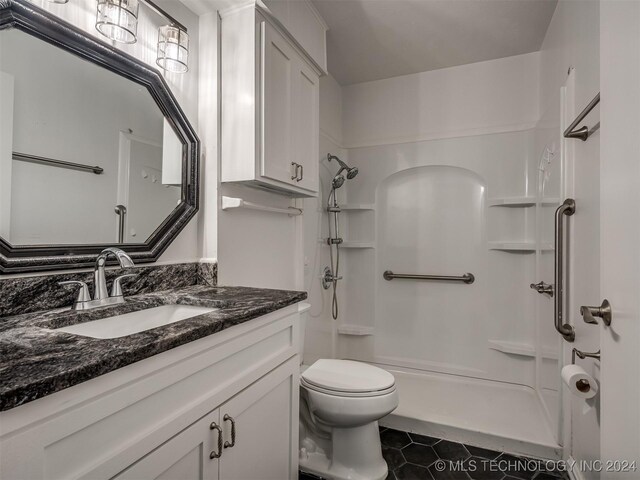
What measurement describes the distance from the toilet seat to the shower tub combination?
559 mm

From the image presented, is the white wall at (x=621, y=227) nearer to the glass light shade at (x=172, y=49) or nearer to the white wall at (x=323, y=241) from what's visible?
the glass light shade at (x=172, y=49)

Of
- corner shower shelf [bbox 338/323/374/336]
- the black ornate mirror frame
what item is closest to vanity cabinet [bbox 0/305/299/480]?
the black ornate mirror frame

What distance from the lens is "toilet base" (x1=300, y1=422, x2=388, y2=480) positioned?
5.42ft

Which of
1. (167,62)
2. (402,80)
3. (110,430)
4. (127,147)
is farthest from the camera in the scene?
(402,80)

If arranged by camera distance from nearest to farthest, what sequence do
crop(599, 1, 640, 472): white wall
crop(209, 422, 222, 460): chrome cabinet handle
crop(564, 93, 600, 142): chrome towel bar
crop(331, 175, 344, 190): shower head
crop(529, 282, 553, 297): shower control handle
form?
1. crop(599, 1, 640, 472): white wall
2. crop(209, 422, 222, 460): chrome cabinet handle
3. crop(564, 93, 600, 142): chrome towel bar
4. crop(529, 282, 553, 297): shower control handle
5. crop(331, 175, 344, 190): shower head

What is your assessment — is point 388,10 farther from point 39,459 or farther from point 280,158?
point 39,459

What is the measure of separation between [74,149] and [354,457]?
172 cm

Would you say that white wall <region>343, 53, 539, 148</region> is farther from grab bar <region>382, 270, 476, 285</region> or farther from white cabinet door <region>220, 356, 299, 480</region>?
white cabinet door <region>220, 356, 299, 480</region>

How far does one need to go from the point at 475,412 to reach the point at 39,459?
2.25 meters

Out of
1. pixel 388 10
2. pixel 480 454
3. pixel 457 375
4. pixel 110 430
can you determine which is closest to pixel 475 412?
pixel 480 454

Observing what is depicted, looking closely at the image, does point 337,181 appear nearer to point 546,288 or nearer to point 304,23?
point 304,23

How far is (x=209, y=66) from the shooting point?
5.29ft

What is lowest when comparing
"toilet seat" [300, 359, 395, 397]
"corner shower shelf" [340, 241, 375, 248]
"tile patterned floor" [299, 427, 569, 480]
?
"tile patterned floor" [299, 427, 569, 480]

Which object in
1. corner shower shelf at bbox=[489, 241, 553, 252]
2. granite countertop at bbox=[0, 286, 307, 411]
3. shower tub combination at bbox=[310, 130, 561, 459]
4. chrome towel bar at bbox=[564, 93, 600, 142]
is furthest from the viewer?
corner shower shelf at bbox=[489, 241, 553, 252]
